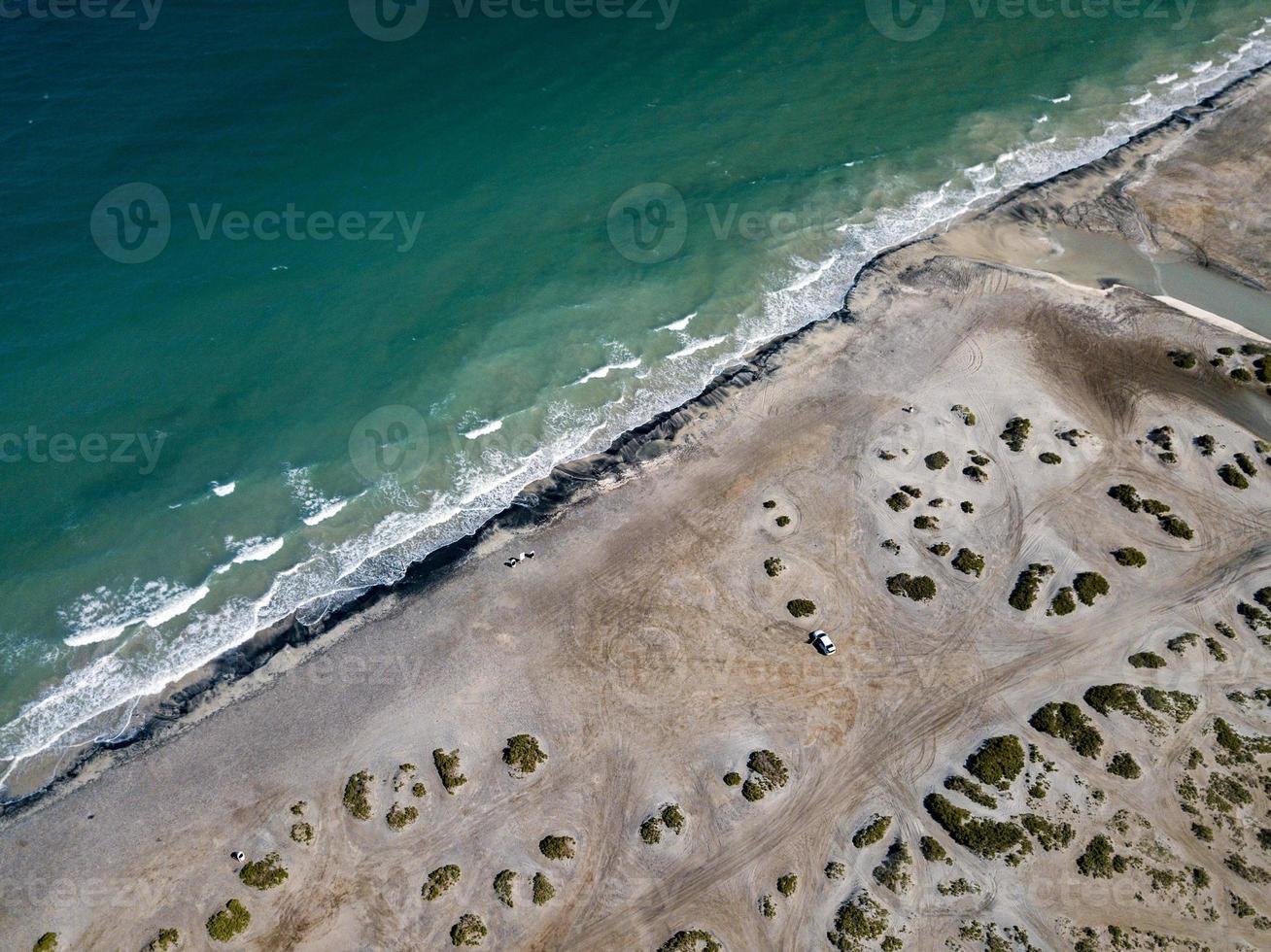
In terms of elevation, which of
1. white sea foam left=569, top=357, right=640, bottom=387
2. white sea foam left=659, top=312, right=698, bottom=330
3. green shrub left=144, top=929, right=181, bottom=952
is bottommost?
green shrub left=144, top=929, right=181, bottom=952

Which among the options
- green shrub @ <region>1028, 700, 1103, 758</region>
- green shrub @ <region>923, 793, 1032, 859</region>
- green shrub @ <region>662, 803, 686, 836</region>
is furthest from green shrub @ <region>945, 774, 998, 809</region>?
green shrub @ <region>662, 803, 686, 836</region>

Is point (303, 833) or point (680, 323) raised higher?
point (680, 323)

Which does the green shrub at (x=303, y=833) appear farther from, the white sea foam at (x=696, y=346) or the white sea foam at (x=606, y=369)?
the white sea foam at (x=696, y=346)

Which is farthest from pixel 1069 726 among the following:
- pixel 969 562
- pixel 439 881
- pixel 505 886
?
pixel 439 881

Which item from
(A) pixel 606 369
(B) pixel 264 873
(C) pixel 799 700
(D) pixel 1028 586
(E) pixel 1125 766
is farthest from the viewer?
(A) pixel 606 369

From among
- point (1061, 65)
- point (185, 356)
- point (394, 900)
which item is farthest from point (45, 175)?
point (1061, 65)

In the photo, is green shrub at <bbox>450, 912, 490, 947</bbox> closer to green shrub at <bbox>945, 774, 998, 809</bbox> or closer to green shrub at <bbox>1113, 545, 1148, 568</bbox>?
green shrub at <bbox>945, 774, 998, 809</bbox>

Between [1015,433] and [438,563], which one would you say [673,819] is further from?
[1015,433]

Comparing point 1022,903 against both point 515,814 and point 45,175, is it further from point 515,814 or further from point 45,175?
point 45,175
